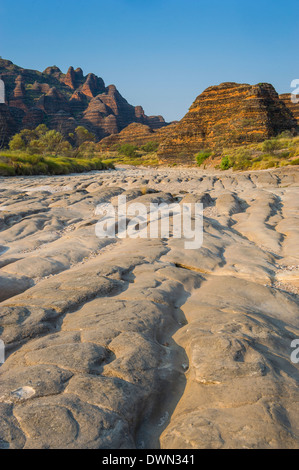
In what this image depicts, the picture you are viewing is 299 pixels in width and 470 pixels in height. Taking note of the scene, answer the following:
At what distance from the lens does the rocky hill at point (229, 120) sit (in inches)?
1870

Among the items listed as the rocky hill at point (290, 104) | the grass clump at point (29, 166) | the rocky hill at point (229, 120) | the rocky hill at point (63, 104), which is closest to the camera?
the grass clump at point (29, 166)

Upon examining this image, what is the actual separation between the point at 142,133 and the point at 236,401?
342 feet

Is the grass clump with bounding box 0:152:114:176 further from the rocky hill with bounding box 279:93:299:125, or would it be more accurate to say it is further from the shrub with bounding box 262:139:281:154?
the rocky hill with bounding box 279:93:299:125

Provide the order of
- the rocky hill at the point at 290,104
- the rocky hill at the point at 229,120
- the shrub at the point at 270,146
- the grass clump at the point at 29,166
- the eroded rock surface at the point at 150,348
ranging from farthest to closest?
the rocky hill at the point at 290,104, the rocky hill at the point at 229,120, the shrub at the point at 270,146, the grass clump at the point at 29,166, the eroded rock surface at the point at 150,348

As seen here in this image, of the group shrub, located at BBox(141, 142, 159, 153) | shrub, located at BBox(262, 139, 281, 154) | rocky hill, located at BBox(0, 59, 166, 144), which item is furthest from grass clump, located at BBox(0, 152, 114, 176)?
shrub, located at BBox(141, 142, 159, 153)

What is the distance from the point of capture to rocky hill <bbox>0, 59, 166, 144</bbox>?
98500 mm

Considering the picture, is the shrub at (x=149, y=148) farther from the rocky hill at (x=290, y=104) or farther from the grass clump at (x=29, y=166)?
the grass clump at (x=29, y=166)

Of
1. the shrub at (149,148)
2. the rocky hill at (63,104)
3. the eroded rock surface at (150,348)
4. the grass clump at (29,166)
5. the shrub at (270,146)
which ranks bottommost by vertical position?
the eroded rock surface at (150,348)

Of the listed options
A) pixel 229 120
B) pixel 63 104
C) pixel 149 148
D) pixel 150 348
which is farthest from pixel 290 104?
pixel 150 348

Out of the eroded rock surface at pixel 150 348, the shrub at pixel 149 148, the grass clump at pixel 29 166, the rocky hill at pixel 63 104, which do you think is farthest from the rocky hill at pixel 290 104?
the eroded rock surface at pixel 150 348

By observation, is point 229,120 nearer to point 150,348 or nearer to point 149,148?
point 149,148

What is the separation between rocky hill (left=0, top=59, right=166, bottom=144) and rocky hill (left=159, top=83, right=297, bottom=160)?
39.5m

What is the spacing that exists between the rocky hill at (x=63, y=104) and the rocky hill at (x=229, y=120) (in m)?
39.5
